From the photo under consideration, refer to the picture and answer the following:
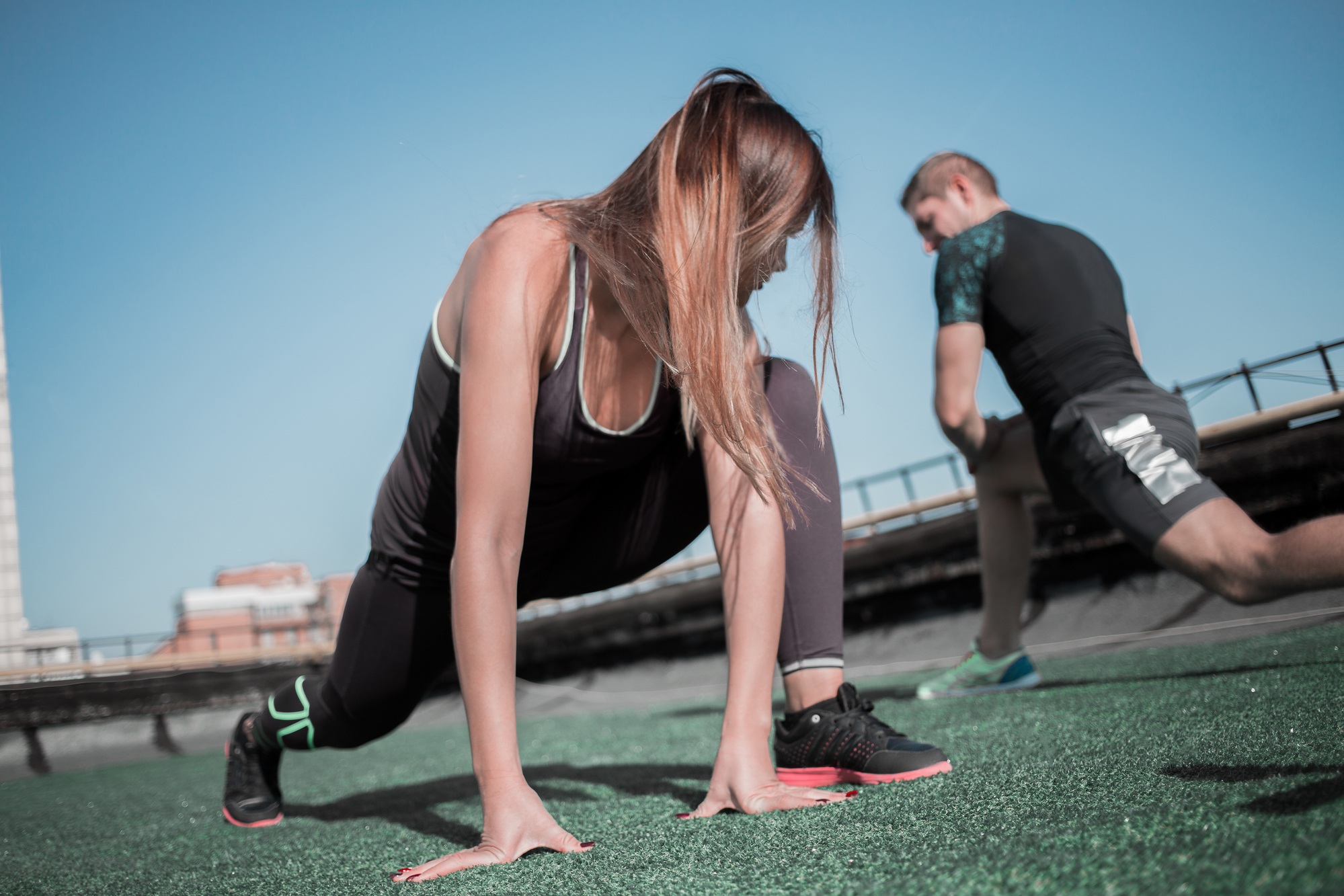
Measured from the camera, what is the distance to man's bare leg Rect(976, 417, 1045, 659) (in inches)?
89.7

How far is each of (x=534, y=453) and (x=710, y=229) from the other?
444mm

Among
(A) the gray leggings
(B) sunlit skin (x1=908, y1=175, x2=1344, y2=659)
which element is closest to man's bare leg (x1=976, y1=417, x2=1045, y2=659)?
(B) sunlit skin (x1=908, y1=175, x2=1344, y2=659)

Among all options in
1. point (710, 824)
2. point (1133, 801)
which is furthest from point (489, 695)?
point (1133, 801)

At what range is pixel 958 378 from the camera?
210 cm

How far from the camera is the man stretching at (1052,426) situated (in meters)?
1.43

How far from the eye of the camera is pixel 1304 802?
722 mm

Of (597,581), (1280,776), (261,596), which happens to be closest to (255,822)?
(597,581)

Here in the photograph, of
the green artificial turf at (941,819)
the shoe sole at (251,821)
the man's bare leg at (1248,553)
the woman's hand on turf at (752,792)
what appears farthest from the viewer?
the shoe sole at (251,821)

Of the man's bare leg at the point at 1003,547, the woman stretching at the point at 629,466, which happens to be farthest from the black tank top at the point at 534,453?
the man's bare leg at the point at 1003,547

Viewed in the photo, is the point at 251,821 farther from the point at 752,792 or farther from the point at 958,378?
the point at 958,378

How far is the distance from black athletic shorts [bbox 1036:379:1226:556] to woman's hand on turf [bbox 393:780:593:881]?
3.99 ft

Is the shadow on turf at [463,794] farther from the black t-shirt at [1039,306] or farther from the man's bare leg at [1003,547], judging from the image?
the black t-shirt at [1039,306]

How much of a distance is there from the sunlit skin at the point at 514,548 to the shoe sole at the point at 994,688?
4.73 feet

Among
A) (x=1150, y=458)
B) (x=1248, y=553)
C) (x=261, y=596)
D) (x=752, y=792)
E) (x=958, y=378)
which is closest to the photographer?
(x=752, y=792)
